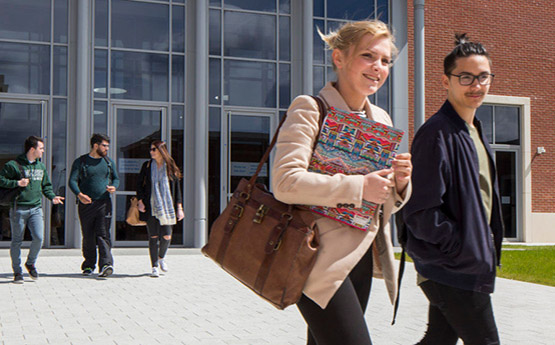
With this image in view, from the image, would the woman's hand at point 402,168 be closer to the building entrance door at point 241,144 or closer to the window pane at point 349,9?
the building entrance door at point 241,144

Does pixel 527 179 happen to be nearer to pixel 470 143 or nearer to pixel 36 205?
pixel 36 205

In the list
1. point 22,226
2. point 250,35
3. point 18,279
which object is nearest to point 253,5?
point 250,35

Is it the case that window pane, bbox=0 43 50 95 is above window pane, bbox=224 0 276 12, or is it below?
below

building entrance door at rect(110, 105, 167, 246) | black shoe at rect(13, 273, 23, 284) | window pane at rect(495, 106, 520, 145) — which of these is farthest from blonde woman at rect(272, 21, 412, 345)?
window pane at rect(495, 106, 520, 145)

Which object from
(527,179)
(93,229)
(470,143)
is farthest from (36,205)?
(527,179)

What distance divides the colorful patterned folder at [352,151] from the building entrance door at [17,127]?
44.5 feet

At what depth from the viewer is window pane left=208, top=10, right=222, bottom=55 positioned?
54.5 ft

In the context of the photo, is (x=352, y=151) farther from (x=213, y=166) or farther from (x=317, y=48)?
(x=317, y=48)

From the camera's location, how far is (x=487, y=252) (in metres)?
2.96

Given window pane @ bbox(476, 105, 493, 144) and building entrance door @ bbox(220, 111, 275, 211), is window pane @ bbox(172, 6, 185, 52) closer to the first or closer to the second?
building entrance door @ bbox(220, 111, 275, 211)

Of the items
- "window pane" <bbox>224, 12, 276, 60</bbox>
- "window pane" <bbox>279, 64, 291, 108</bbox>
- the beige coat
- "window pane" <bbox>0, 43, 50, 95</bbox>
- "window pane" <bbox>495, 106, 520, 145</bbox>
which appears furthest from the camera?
"window pane" <bbox>495, 106, 520, 145</bbox>

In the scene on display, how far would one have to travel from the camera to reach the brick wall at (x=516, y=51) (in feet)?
61.9

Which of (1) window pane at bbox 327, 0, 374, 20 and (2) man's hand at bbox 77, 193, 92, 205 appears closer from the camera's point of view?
(2) man's hand at bbox 77, 193, 92, 205

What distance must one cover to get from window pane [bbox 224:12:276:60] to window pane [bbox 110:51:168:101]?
1728mm
